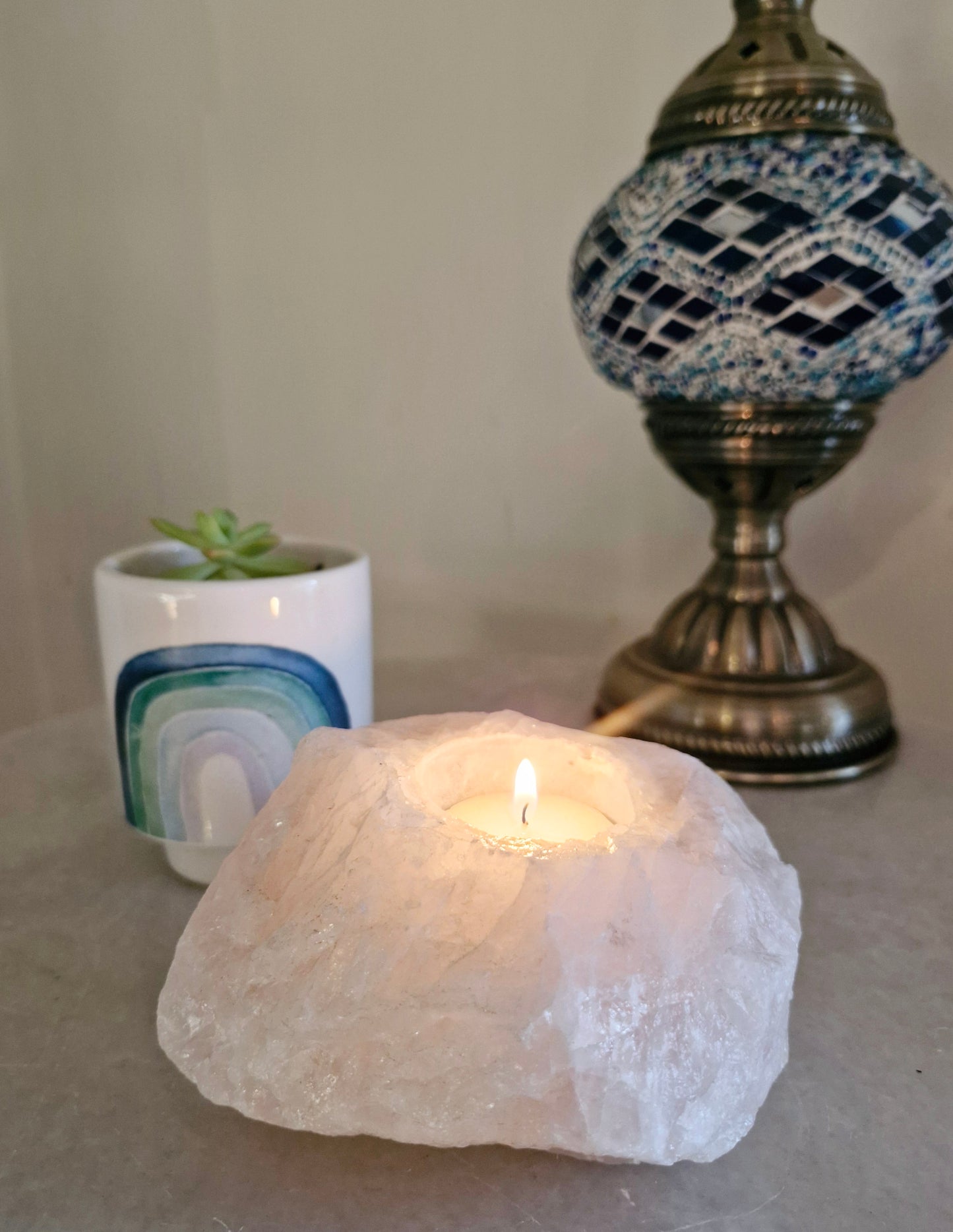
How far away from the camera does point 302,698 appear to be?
0.42 metres

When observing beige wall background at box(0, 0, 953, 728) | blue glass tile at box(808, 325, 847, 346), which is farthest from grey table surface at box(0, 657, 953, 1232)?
beige wall background at box(0, 0, 953, 728)

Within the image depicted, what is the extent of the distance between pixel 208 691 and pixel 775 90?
14.7 inches

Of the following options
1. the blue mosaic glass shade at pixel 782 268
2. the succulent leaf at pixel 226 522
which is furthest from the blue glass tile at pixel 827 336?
the succulent leaf at pixel 226 522

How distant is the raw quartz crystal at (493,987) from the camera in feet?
0.82

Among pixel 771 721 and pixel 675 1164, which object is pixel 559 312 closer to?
pixel 771 721

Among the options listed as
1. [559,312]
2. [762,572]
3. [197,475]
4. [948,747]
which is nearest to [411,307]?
[559,312]

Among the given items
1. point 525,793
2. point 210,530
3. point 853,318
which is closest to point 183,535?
point 210,530

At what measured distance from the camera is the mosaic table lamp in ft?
1.49

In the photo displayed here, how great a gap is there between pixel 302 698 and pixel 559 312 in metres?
0.45

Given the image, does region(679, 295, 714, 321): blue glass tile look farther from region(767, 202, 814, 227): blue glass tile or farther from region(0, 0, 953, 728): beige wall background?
region(0, 0, 953, 728): beige wall background

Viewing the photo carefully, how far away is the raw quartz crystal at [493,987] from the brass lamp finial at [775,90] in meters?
0.34

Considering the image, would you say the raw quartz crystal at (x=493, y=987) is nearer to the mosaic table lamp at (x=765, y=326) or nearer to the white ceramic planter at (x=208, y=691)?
the white ceramic planter at (x=208, y=691)

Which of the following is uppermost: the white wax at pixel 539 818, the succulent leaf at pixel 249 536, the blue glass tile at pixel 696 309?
the blue glass tile at pixel 696 309

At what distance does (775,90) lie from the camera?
18.3 inches
